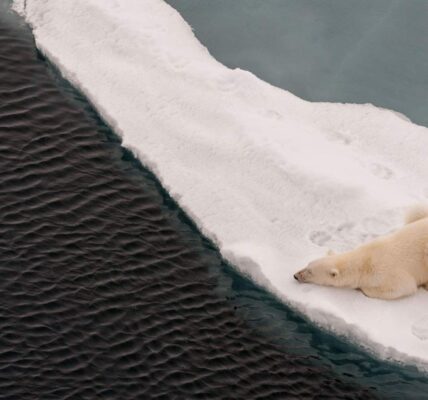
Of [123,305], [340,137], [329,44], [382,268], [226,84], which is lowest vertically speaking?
[123,305]

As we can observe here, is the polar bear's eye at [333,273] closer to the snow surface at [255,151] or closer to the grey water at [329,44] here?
the snow surface at [255,151]

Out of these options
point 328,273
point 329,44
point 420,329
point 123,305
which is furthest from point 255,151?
point 420,329

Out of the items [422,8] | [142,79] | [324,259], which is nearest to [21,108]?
[142,79]

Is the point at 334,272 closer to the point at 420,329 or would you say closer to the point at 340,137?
the point at 420,329

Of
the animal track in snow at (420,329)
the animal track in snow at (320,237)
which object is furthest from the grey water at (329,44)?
the animal track in snow at (420,329)

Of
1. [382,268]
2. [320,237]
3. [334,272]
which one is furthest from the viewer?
[320,237]

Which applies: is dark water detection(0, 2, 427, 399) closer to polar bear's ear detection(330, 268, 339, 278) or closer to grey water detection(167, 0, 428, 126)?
polar bear's ear detection(330, 268, 339, 278)
